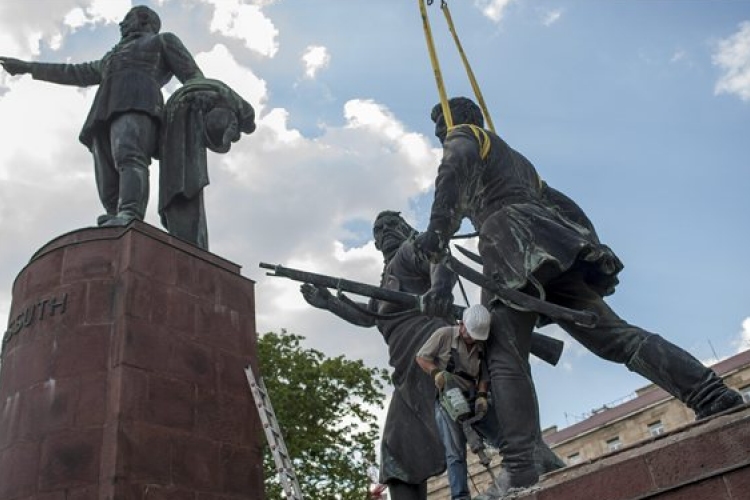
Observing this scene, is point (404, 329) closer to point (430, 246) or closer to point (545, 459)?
point (545, 459)

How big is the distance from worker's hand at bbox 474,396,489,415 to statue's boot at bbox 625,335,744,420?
0.82 meters

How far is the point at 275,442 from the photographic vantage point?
6031mm

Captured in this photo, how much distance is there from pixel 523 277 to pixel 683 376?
39.6 inches

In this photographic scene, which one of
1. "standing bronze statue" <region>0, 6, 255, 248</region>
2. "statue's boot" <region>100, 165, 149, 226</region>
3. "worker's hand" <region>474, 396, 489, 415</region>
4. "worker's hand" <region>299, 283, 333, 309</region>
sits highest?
"standing bronze statue" <region>0, 6, 255, 248</region>

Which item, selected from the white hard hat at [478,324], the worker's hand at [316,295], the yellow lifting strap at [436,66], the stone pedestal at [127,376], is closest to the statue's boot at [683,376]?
the white hard hat at [478,324]

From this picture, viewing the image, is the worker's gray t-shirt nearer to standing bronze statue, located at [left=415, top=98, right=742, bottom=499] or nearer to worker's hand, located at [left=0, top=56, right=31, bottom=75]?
standing bronze statue, located at [left=415, top=98, right=742, bottom=499]

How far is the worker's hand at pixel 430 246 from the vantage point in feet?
14.0

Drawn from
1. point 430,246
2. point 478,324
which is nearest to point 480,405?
point 478,324

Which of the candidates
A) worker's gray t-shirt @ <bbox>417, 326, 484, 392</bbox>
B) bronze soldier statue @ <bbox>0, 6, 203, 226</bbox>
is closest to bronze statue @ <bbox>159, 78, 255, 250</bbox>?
bronze soldier statue @ <bbox>0, 6, 203, 226</bbox>

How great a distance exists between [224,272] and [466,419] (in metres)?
3.61

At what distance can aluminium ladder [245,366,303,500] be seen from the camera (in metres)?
5.75

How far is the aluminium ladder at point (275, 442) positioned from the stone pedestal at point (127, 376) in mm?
120

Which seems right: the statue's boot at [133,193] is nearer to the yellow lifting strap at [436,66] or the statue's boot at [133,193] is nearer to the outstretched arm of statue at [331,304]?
the outstretched arm of statue at [331,304]

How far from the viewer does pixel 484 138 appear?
4.76 meters
